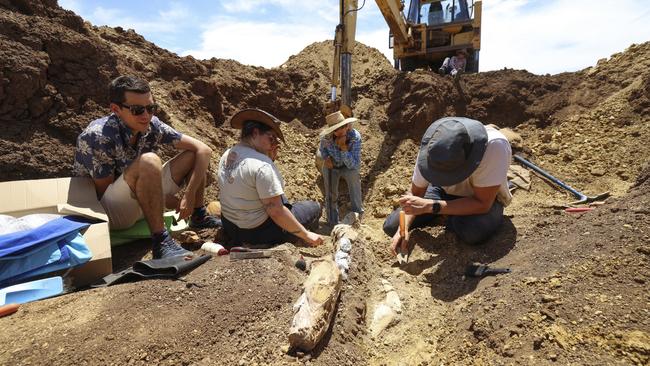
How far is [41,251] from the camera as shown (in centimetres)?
242

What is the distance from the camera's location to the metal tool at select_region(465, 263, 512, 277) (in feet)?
8.70

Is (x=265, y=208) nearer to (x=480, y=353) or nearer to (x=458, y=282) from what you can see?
(x=458, y=282)

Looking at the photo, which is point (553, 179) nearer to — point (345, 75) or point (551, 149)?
point (551, 149)

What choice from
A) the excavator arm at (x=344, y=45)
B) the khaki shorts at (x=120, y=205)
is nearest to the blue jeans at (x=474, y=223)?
the khaki shorts at (x=120, y=205)

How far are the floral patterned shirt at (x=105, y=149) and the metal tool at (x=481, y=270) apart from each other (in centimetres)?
273

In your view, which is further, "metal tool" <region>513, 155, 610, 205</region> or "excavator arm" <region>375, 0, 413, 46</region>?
"excavator arm" <region>375, 0, 413, 46</region>

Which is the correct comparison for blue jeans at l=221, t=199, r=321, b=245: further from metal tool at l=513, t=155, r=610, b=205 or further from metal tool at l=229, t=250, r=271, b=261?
metal tool at l=513, t=155, r=610, b=205

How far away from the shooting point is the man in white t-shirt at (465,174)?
2.72m

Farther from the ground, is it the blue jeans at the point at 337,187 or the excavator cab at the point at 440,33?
the excavator cab at the point at 440,33

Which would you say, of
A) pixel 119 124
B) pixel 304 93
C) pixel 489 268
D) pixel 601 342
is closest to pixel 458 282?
pixel 489 268

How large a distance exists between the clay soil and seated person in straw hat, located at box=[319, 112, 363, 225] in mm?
749

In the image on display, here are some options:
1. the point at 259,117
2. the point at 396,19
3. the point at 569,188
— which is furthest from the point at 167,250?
the point at 396,19

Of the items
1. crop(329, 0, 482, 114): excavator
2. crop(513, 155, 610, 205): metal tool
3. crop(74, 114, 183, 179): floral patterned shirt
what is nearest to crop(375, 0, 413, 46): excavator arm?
crop(329, 0, 482, 114): excavator

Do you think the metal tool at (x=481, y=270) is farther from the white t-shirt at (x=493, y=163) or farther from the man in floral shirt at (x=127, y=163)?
the man in floral shirt at (x=127, y=163)
